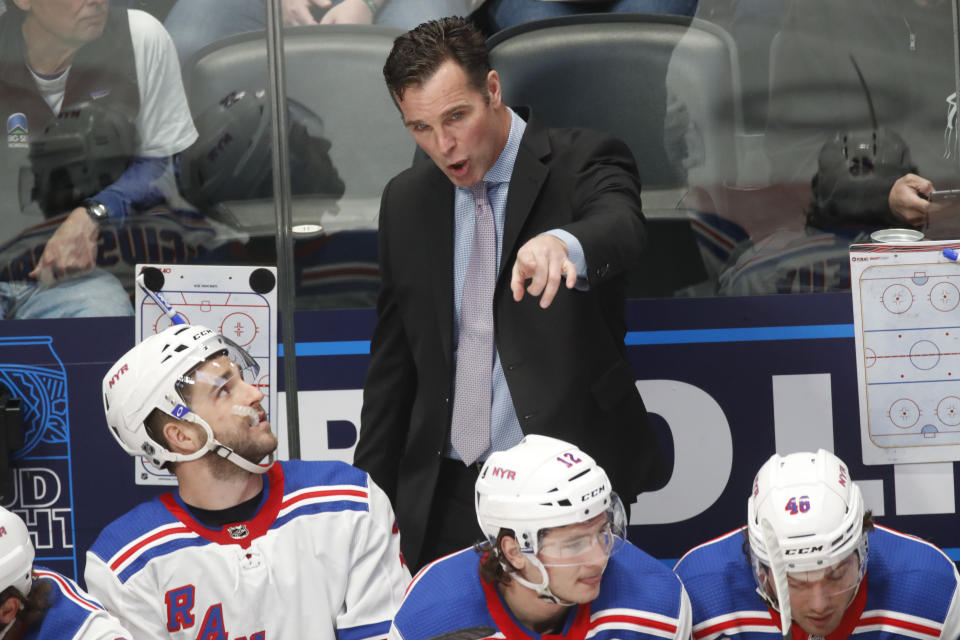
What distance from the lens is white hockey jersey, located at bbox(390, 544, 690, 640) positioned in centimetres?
253

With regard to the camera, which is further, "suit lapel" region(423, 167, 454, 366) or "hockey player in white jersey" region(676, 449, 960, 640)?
"suit lapel" region(423, 167, 454, 366)

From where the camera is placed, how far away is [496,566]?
2.57m

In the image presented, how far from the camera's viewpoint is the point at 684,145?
368 centimetres

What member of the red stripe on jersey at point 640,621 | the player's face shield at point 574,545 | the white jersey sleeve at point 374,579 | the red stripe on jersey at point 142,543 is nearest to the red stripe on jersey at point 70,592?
the red stripe on jersey at point 142,543

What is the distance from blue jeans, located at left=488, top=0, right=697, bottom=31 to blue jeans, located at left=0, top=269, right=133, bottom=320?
1.31m

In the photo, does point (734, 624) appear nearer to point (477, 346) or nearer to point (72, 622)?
point (477, 346)

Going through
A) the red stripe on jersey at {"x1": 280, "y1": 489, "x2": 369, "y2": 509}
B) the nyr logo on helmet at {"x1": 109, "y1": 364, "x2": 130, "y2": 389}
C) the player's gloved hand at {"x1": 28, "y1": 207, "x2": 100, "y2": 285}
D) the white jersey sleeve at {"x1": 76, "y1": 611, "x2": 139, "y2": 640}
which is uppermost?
the player's gloved hand at {"x1": 28, "y1": 207, "x2": 100, "y2": 285}

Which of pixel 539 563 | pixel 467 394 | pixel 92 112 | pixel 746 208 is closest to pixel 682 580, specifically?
pixel 539 563

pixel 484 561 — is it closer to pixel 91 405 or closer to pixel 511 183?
pixel 511 183

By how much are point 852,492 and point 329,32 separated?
6.52 ft

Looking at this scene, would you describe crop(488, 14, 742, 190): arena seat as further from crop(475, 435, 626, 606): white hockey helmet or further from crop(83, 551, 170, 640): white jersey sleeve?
crop(83, 551, 170, 640): white jersey sleeve

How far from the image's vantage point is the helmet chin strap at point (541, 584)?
250 cm

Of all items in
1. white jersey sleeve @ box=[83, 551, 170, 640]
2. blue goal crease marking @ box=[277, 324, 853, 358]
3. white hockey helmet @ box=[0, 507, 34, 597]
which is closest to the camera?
white hockey helmet @ box=[0, 507, 34, 597]

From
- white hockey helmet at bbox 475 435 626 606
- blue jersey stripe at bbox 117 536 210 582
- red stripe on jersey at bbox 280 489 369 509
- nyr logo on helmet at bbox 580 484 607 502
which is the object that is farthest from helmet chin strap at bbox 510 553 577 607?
blue jersey stripe at bbox 117 536 210 582
